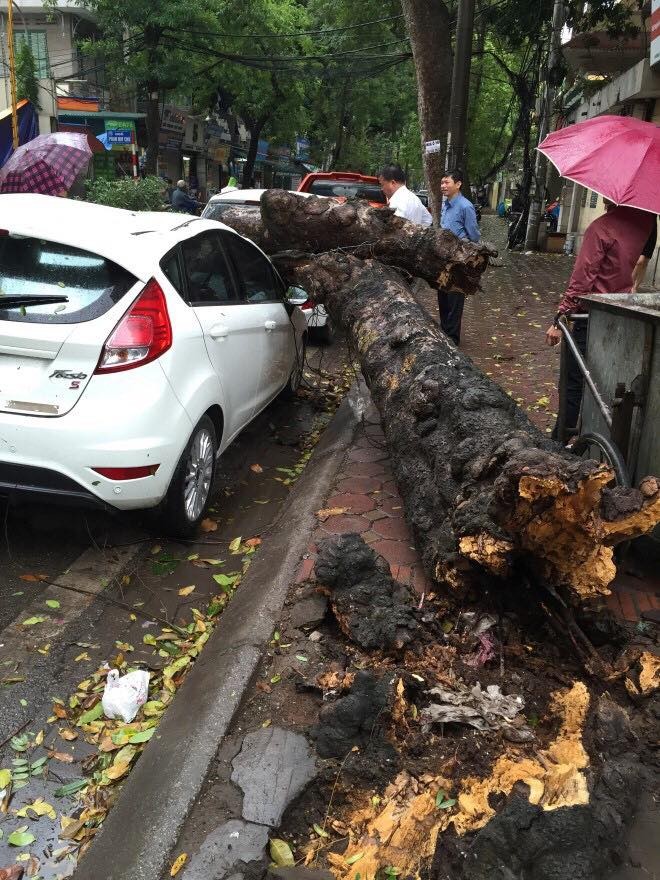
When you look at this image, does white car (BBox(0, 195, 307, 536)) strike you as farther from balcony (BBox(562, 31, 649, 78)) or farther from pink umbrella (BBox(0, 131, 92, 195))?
balcony (BBox(562, 31, 649, 78))

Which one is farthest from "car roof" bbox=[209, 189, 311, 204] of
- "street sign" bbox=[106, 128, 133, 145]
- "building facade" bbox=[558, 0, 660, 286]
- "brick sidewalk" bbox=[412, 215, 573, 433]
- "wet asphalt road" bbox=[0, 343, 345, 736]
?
"street sign" bbox=[106, 128, 133, 145]

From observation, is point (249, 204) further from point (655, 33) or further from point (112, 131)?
point (112, 131)

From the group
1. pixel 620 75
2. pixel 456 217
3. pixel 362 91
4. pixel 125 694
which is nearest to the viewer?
pixel 125 694

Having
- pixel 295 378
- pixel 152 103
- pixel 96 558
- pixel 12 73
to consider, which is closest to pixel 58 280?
pixel 96 558

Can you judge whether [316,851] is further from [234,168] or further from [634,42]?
[234,168]

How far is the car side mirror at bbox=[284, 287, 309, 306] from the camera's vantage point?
20.0 ft

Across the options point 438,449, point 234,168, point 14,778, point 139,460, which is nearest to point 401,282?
point 438,449

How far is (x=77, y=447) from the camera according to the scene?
3582mm

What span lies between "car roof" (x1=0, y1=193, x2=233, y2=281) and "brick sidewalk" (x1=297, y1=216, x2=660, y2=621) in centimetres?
178

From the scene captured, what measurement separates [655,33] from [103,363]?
11.1m

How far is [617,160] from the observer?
4.25 meters

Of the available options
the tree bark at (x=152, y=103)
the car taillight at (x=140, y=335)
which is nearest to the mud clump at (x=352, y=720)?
the car taillight at (x=140, y=335)

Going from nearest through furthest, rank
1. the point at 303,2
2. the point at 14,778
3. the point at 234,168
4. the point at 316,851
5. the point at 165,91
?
the point at 316,851, the point at 14,778, the point at 165,91, the point at 303,2, the point at 234,168

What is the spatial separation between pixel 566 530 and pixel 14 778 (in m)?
2.18
